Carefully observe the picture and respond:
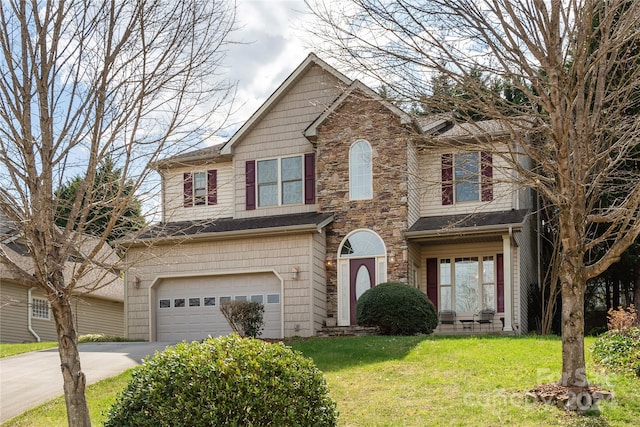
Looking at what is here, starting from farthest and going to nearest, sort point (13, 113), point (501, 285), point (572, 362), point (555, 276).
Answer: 1. point (555, 276)
2. point (501, 285)
3. point (572, 362)
4. point (13, 113)

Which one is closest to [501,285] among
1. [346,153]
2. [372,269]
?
[372,269]

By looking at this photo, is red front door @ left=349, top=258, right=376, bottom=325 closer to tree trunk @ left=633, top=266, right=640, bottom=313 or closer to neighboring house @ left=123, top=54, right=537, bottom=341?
neighboring house @ left=123, top=54, right=537, bottom=341

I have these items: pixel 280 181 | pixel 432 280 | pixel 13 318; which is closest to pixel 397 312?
pixel 432 280

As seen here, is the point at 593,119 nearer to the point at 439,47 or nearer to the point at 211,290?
the point at 439,47

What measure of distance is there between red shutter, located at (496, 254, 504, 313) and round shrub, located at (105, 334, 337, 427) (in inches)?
514

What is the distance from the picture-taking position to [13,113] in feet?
26.2

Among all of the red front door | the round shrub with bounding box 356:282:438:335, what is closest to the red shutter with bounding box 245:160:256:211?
the red front door

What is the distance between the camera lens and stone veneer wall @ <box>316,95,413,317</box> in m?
20.7

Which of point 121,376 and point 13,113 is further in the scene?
point 121,376

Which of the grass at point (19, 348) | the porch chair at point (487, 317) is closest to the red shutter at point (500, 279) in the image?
the porch chair at point (487, 317)

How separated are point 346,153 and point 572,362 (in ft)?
38.5

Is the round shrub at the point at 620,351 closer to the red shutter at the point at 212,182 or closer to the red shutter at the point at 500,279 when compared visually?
the red shutter at the point at 500,279

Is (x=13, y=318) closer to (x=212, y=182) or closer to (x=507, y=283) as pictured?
(x=212, y=182)

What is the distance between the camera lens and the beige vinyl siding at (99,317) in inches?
1148
